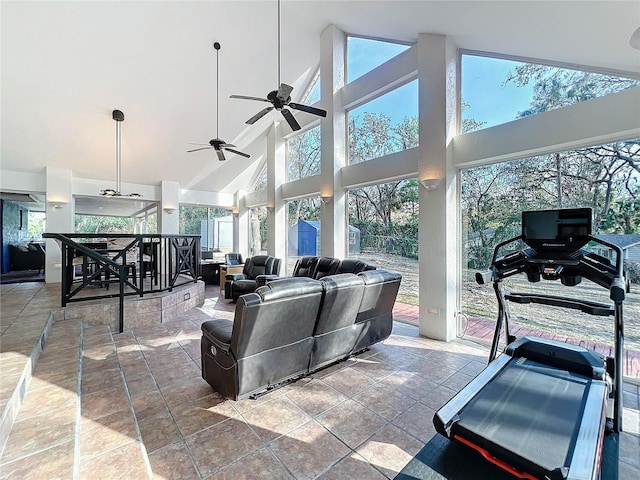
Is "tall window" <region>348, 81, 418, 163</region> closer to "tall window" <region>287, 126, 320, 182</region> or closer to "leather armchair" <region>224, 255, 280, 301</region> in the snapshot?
"tall window" <region>287, 126, 320, 182</region>

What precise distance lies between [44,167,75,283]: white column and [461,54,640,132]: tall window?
8.79 meters

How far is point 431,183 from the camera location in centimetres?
427

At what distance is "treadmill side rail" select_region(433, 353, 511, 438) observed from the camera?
173 cm

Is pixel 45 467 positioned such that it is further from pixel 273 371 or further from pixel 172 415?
pixel 273 371

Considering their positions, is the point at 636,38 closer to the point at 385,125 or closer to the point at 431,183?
the point at 431,183

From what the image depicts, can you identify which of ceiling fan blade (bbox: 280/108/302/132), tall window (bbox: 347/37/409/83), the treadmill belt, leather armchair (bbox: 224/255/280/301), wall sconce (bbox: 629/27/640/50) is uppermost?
tall window (bbox: 347/37/409/83)

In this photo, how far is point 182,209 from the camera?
9719mm

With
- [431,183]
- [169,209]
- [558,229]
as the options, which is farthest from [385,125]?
[169,209]

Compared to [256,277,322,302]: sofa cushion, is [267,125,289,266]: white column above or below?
above

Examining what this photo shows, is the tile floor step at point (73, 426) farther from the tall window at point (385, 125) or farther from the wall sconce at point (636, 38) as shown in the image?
the tall window at point (385, 125)

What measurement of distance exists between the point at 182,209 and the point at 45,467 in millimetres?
9103

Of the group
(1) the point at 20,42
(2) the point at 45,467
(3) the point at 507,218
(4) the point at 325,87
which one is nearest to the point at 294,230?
(4) the point at 325,87

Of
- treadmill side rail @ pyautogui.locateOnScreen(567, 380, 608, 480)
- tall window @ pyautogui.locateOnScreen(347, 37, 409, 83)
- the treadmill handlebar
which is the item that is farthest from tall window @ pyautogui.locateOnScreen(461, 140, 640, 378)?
tall window @ pyautogui.locateOnScreen(347, 37, 409, 83)

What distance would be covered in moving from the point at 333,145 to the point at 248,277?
3632 mm
